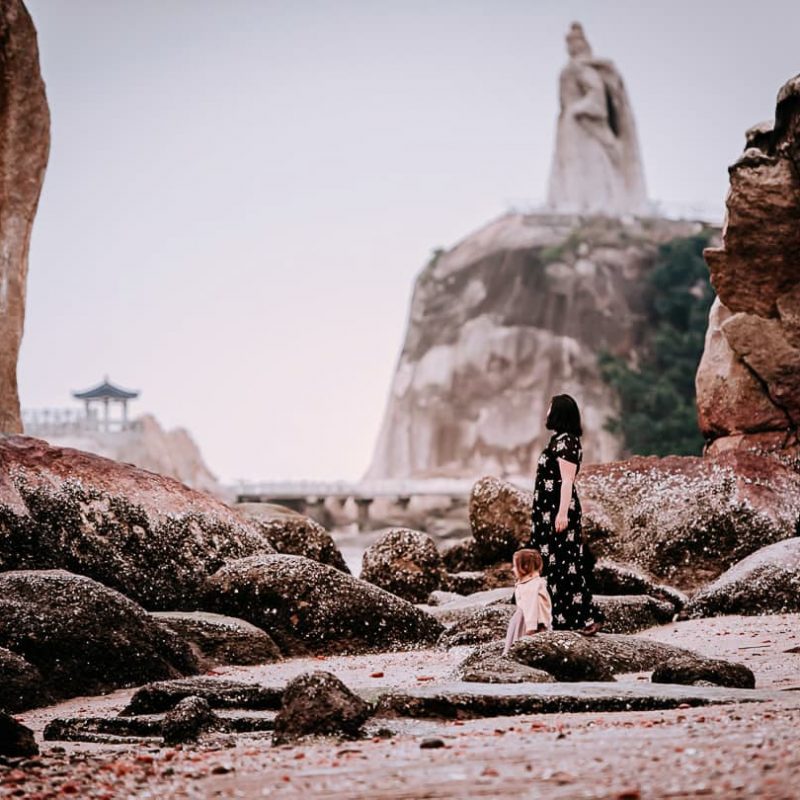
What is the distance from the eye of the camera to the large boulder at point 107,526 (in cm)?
1070

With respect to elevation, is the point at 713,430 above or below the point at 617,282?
below

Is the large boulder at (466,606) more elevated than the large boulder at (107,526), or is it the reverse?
the large boulder at (107,526)

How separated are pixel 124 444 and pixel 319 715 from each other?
48133mm

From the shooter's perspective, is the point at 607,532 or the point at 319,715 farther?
the point at 607,532

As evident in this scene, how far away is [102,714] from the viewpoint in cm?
732

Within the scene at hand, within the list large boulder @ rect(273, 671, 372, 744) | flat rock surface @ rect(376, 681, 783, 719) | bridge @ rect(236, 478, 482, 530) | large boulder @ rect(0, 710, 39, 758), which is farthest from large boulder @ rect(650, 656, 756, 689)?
bridge @ rect(236, 478, 482, 530)

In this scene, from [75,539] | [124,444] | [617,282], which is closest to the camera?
[75,539]

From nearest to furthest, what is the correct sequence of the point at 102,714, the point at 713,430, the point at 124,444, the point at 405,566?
the point at 102,714
the point at 405,566
the point at 713,430
the point at 124,444

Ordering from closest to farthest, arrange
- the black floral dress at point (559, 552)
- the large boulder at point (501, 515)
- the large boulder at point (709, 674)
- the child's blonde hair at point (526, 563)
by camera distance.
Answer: the large boulder at point (709, 674)
the child's blonde hair at point (526, 563)
the black floral dress at point (559, 552)
the large boulder at point (501, 515)

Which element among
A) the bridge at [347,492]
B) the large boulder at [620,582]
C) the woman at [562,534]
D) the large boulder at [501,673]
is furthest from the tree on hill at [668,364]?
Result: the large boulder at [501,673]

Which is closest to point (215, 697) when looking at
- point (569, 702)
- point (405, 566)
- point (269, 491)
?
point (569, 702)

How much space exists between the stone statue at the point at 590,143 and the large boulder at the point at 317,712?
204ft

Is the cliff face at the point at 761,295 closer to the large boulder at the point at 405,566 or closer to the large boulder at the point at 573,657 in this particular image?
the large boulder at the point at 405,566

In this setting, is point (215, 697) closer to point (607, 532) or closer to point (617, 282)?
point (607, 532)
